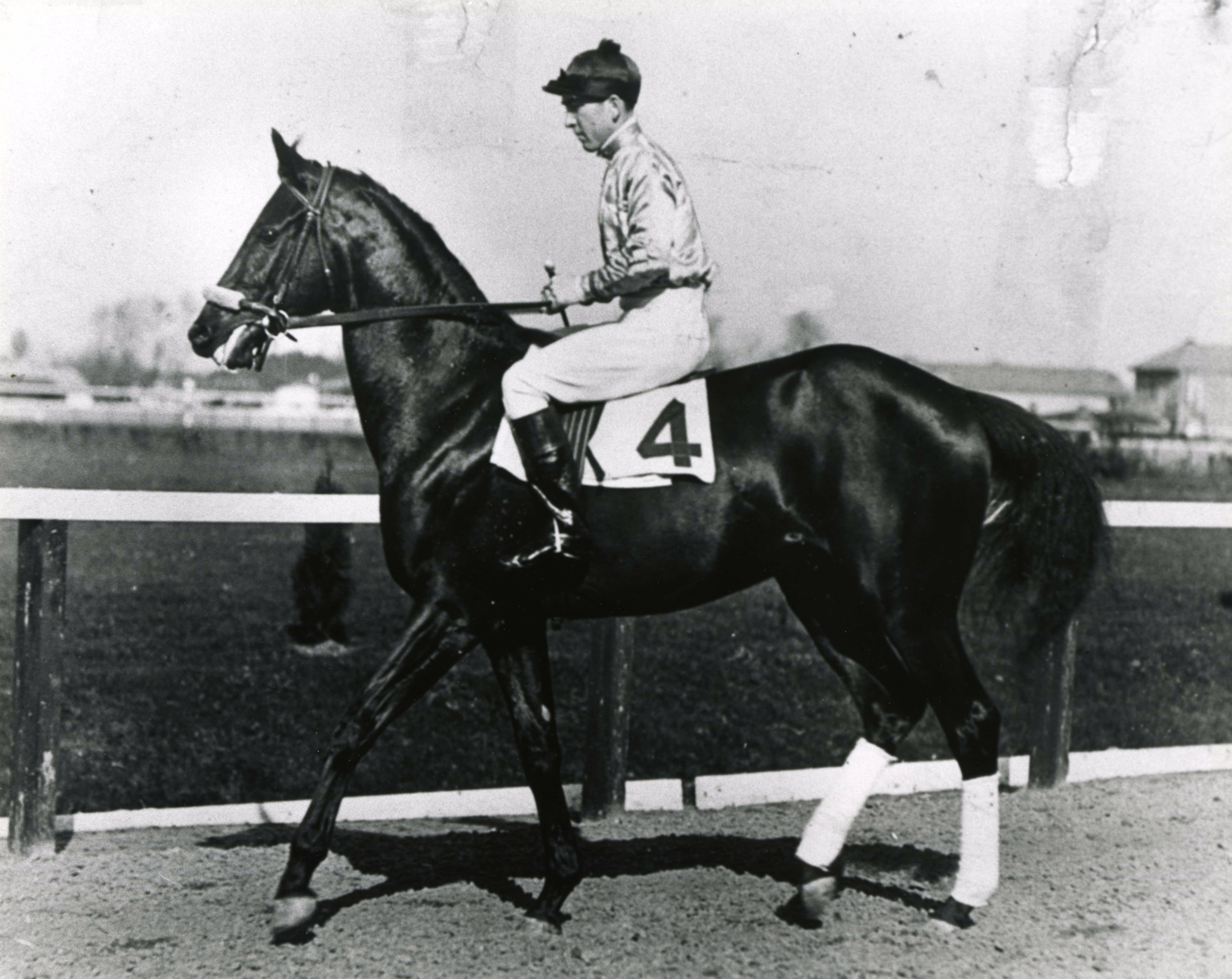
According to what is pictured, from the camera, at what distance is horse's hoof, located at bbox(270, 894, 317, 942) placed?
4.10 m

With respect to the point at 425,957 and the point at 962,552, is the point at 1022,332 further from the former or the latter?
the point at 425,957

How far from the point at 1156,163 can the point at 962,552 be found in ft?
16.5

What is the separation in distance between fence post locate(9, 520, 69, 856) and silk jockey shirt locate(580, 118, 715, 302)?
243 cm

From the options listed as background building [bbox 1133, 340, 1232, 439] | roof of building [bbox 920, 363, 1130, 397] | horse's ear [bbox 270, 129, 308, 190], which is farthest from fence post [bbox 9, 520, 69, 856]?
roof of building [bbox 920, 363, 1130, 397]

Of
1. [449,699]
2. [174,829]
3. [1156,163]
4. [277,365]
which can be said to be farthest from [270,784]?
[277,365]

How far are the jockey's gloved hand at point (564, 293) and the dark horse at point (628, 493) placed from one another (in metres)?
0.27

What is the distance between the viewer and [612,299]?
4422 mm

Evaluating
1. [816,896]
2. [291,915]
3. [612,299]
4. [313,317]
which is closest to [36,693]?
[291,915]

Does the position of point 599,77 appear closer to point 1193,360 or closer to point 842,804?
point 842,804

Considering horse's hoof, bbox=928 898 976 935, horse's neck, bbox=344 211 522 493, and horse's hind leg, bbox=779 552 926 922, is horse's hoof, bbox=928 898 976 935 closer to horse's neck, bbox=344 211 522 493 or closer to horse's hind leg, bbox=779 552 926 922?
horse's hind leg, bbox=779 552 926 922

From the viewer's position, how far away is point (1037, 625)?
189 inches

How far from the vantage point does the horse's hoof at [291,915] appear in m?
4.10

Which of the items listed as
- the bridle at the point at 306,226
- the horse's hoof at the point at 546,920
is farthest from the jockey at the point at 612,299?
the horse's hoof at the point at 546,920

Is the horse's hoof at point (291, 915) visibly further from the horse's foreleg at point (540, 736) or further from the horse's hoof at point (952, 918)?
the horse's hoof at point (952, 918)
